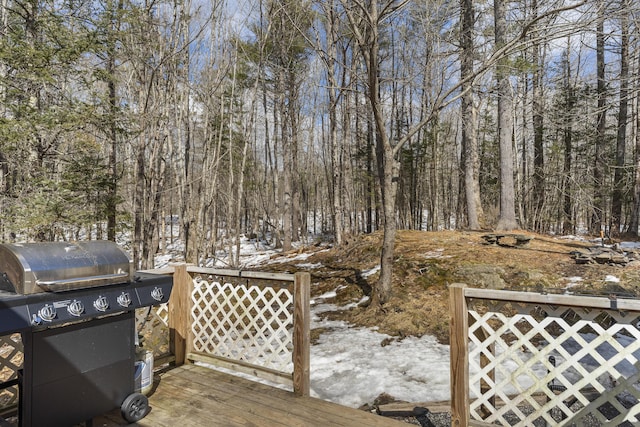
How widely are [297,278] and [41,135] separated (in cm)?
513

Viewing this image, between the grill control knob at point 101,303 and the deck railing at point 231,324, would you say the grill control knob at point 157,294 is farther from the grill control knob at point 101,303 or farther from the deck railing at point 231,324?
the deck railing at point 231,324

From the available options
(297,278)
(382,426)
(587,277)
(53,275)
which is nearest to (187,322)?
(297,278)

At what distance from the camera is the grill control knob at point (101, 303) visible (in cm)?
196

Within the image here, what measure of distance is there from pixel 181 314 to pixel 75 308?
1.46m

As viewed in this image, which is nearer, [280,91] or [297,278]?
[297,278]

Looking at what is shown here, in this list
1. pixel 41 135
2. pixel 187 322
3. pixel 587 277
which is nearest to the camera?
pixel 187 322

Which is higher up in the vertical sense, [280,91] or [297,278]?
[280,91]

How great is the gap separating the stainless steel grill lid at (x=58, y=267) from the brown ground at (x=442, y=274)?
392 cm

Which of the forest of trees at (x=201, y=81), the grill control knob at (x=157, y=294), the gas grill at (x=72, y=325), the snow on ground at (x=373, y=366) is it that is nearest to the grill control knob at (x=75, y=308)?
the gas grill at (x=72, y=325)

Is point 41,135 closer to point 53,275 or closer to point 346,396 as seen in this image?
point 53,275

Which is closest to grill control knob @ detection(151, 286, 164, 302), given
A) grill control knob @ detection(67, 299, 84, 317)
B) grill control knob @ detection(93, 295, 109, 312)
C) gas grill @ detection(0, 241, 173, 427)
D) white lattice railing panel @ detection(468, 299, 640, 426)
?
gas grill @ detection(0, 241, 173, 427)

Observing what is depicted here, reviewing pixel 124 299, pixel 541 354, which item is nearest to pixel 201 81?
pixel 124 299

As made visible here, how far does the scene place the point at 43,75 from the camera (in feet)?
16.7

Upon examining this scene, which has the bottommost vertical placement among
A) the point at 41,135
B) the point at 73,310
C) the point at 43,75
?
the point at 73,310
